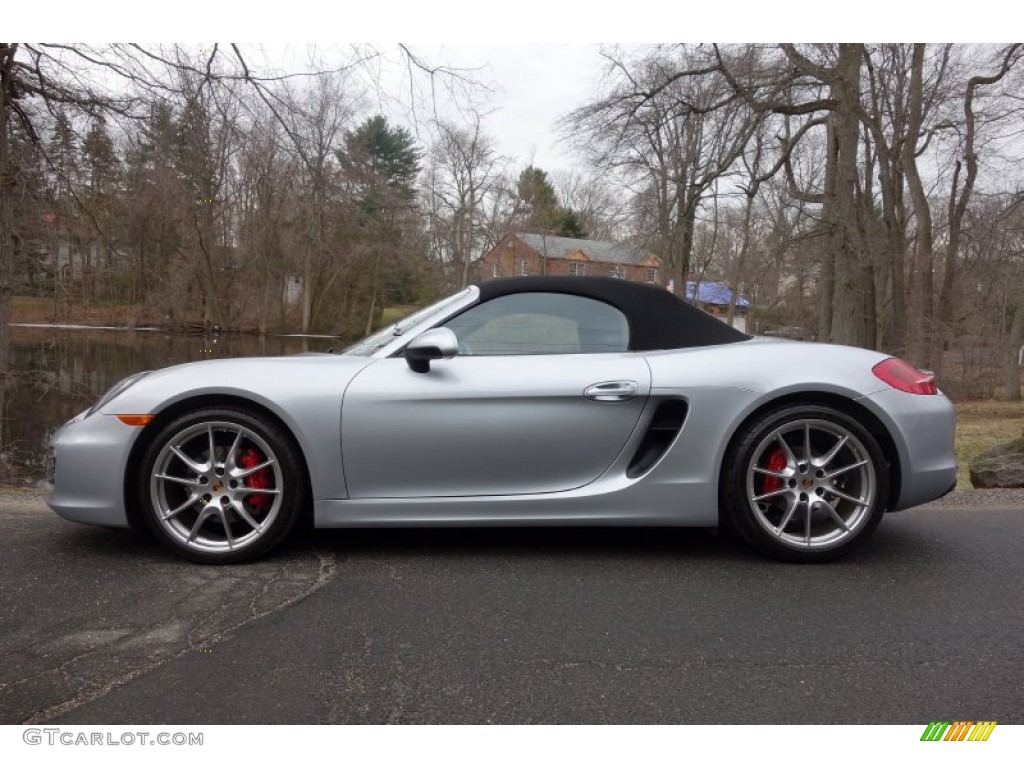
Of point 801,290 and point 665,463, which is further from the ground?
point 801,290

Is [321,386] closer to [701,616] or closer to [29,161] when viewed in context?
[701,616]

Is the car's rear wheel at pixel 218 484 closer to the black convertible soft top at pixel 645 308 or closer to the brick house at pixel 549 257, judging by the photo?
the black convertible soft top at pixel 645 308

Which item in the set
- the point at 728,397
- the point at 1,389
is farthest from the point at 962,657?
the point at 1,389

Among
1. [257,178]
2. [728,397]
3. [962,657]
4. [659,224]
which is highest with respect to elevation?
[659,224]

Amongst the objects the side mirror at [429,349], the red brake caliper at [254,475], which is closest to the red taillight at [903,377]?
the side mirror at [429,349]

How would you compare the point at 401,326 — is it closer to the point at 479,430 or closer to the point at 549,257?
the point at 479,430

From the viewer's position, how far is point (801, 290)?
78.6 feet

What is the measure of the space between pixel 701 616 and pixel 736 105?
43.5 feet

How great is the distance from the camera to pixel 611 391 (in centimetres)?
311

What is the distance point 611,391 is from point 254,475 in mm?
1593

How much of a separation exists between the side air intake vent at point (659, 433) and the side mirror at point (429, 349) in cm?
92

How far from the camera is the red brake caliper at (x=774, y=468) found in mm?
3191

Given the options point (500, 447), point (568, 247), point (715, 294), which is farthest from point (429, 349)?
point (568, 247)

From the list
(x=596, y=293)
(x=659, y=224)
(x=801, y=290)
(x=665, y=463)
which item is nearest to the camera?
(x=665, y=463)
